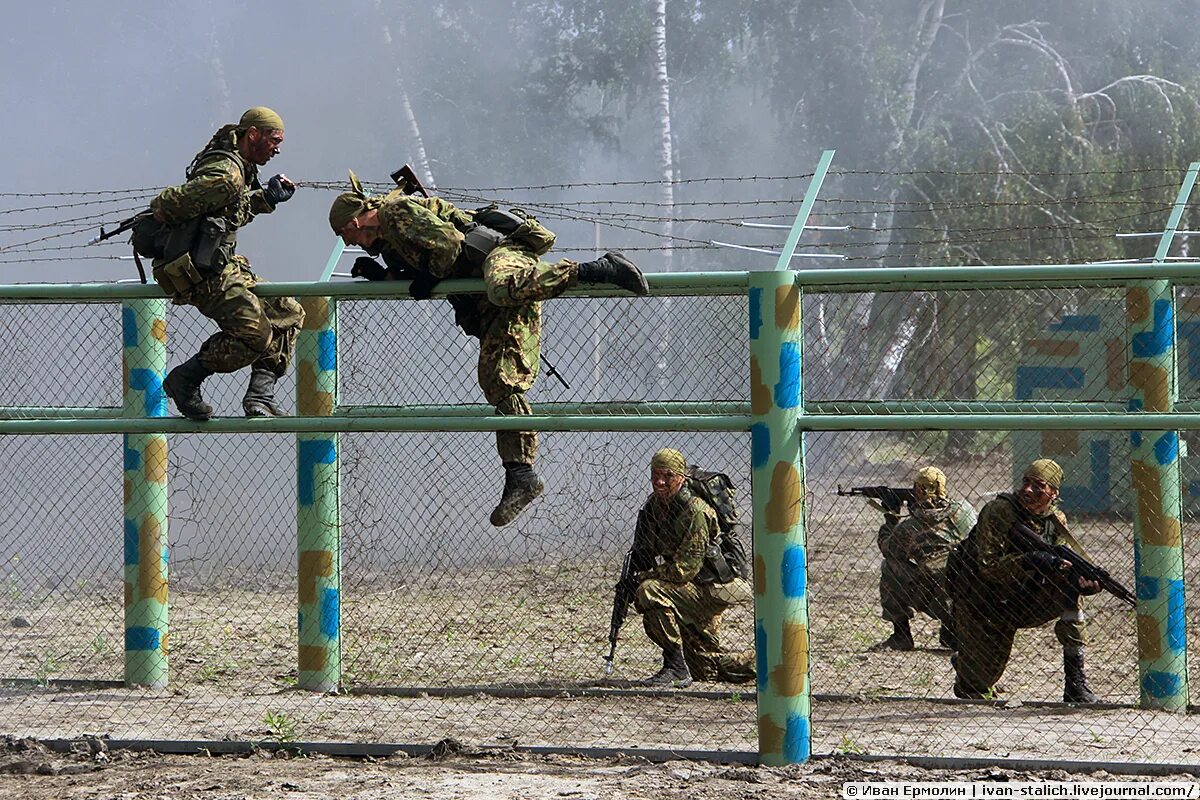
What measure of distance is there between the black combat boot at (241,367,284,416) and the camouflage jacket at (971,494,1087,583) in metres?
3.08

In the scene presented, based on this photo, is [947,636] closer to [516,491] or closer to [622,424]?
[516,491]

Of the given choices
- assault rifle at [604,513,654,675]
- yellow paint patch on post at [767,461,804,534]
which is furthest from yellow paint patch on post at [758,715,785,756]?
assault rifle at [604,513,654,675]

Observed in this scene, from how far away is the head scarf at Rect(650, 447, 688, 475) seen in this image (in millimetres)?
7410

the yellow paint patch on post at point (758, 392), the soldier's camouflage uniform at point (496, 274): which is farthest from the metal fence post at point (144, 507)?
the yellow paint patch on post at point (758, 392)

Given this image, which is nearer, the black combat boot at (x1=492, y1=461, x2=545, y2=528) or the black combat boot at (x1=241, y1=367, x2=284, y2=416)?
the black combat boot at (x1=492, y1=461, x2=545, y2=528)

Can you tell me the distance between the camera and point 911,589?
8258mm

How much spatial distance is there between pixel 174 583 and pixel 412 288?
5.87m

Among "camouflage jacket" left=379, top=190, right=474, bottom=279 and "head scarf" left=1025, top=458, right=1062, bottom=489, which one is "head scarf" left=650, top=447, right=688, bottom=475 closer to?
"head scarf" left=1025, top=458, right=1062, bottom=489

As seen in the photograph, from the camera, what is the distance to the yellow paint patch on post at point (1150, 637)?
6.30 metres

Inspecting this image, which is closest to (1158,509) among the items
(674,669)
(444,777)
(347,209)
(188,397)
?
(674,669)

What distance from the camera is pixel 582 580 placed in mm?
9758

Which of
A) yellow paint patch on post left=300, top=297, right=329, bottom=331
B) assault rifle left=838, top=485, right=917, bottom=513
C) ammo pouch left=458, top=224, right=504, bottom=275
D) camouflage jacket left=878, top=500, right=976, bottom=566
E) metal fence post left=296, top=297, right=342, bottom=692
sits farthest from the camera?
assault rifle left=838, top=485, right=917, bottom=513

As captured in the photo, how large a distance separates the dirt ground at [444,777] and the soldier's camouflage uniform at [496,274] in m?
1.13

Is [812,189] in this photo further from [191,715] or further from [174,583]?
[174,583]
